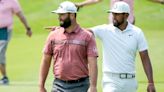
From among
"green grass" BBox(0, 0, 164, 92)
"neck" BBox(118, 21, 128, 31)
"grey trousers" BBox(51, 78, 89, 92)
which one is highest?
"neck" BBox(118, 21, 128, 31)

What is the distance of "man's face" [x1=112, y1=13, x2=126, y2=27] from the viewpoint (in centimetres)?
1095

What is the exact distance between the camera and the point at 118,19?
11.0 metres

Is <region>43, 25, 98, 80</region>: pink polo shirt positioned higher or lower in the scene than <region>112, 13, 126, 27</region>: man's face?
lower

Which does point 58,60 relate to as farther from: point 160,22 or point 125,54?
point 160,22

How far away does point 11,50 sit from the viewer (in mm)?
18750

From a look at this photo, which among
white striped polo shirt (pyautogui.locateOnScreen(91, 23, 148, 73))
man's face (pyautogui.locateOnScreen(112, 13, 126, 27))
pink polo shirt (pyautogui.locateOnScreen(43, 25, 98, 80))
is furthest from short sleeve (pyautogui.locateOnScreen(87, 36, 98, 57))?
man's face (pyautogui.locateOnScreen(112, 13, 126, 27))

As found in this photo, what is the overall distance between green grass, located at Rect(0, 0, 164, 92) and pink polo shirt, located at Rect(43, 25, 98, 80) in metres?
3.87

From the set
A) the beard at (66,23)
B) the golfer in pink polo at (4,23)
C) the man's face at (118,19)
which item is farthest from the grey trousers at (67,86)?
the golfer in pink polo at (4,23)

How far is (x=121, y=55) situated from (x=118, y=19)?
1.73 ft

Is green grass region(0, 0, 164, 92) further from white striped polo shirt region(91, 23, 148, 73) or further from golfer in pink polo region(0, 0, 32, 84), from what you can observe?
white striped polo shirt region(91, 23, 148, 73)

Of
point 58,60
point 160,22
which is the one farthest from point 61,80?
point 160,22

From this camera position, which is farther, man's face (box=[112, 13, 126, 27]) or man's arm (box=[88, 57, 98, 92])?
man's face (box=[112, 13, 126, 27])

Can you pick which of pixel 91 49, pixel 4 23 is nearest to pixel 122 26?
pixel 91 49

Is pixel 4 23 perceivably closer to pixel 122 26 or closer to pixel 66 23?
pixel 122 26
